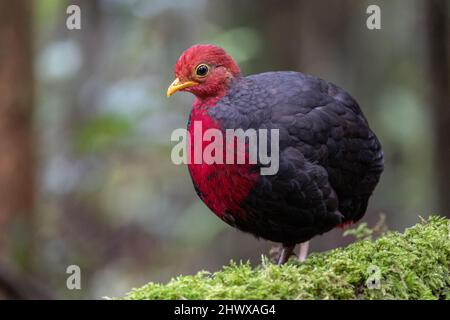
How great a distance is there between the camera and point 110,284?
9.41 m

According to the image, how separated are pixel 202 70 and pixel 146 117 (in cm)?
330

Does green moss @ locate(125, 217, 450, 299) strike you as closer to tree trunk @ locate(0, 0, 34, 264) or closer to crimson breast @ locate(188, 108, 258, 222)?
crimson breast @ locate(188, 108, 258, 222)

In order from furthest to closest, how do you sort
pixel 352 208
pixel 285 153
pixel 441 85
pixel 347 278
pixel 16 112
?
1. pixel 441 85
2. pixel 16 112
3. pixel 352 208
4. pixel 285 153
5. pixel 347 278

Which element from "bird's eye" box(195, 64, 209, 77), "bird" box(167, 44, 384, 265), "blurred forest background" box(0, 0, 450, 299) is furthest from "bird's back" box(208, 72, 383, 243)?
"blurred forest background" box(0, 0, 450, 299)

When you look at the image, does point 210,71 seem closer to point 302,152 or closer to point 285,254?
point 302,152

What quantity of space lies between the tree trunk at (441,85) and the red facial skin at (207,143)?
3613 mm

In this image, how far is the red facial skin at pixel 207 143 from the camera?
3889mm

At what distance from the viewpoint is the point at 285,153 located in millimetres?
3896

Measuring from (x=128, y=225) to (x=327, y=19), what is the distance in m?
4.31

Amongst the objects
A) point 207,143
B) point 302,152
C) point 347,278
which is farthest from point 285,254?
point 347,278

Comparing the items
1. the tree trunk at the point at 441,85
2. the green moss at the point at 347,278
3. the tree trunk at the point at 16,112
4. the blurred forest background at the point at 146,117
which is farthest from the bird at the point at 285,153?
the tree trunk at the point at 16,112

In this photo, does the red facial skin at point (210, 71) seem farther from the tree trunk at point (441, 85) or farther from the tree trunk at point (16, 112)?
the tree trunk at point (441, 85)

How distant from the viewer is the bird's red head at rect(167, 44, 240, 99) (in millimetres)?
4266
